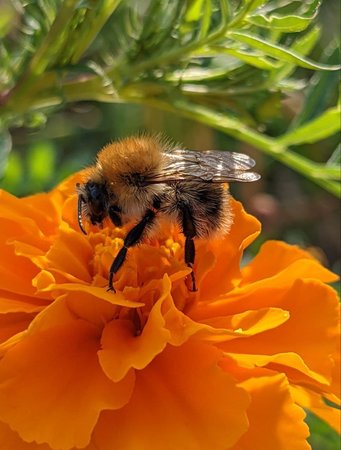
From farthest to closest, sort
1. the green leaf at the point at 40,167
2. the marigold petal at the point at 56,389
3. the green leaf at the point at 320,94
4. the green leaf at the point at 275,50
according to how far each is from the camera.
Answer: the green leaf at the point at 40,167
the green leaf at the point at 320,94
the green leaf at the point at 275,50
the marigold petal at the point at 56,389

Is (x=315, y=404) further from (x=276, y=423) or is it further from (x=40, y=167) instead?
(x=40, y=167)

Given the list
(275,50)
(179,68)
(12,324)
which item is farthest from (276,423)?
(179,68)

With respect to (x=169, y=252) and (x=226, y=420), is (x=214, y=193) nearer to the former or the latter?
(x=169, y=252)

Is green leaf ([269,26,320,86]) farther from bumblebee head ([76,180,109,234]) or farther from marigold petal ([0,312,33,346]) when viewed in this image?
marigold petal ([0,312,33,346])

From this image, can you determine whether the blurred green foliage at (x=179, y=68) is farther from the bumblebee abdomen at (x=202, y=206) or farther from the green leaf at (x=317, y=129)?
the bumblebee abdomen at (x=202, y=206)

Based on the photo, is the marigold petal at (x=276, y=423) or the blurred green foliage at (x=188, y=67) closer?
the marigold petal at (x=276, y=423)

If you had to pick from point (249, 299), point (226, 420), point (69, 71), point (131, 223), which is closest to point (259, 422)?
point (226, 420)

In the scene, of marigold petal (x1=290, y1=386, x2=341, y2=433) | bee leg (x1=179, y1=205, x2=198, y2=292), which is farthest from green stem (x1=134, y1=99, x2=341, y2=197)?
marigold petal (x1=290, y1=386, x2=341, y2=433)

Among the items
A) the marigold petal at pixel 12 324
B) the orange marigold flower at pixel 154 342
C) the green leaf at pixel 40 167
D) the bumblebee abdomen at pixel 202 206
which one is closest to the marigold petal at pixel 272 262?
the orange marigold flower at pixel 154 342
